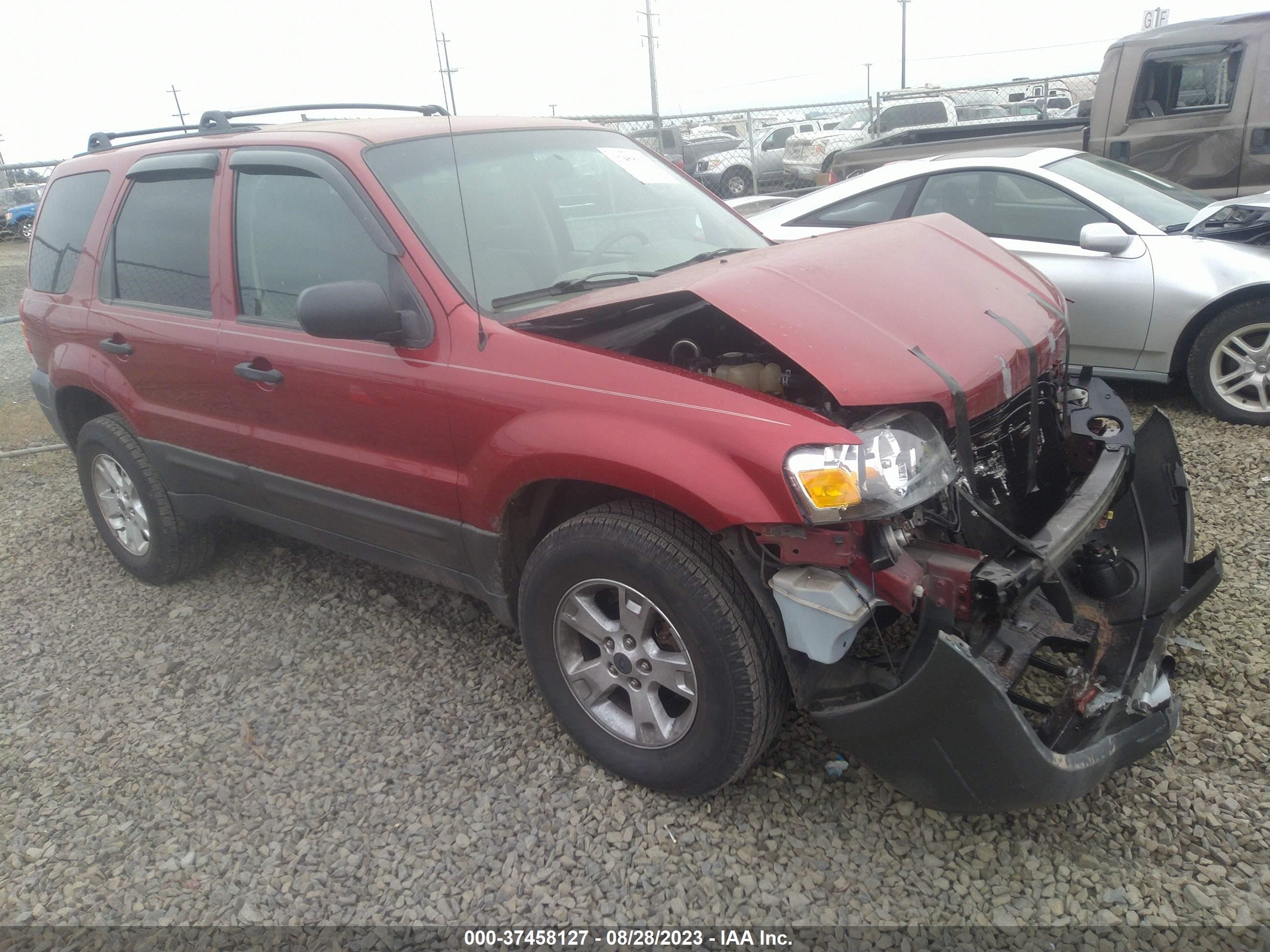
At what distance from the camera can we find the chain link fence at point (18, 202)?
18594 mm

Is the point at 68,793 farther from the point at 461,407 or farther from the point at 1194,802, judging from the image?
the point at 1194,802

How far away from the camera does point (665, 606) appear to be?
2.36m

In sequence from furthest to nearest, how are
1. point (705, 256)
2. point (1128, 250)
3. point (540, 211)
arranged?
point (1128, 250)
point (705, 256)
point (540, 211)

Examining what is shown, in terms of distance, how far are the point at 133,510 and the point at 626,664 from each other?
Result: 9.37 feet

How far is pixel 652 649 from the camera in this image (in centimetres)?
249

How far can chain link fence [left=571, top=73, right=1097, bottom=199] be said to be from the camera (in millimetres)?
14758

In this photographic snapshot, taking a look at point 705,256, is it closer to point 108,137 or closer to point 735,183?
point 108,137

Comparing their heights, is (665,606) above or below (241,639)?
above

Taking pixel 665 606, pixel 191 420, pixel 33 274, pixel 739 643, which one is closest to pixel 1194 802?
pixel 739 643

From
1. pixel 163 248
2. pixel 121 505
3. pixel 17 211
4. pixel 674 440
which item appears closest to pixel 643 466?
pixel 674 440

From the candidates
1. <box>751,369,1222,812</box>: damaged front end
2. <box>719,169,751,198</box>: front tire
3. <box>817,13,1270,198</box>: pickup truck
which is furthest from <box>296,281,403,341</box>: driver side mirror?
Answer: <box>719,169,751,198</box>: front tire

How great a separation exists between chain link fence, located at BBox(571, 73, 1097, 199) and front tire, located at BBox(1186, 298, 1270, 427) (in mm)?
10088

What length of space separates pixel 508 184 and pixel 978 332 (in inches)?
65.0

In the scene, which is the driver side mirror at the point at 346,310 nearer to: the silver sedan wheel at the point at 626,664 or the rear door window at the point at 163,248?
the silver sedan wheel at the point at 626,664
